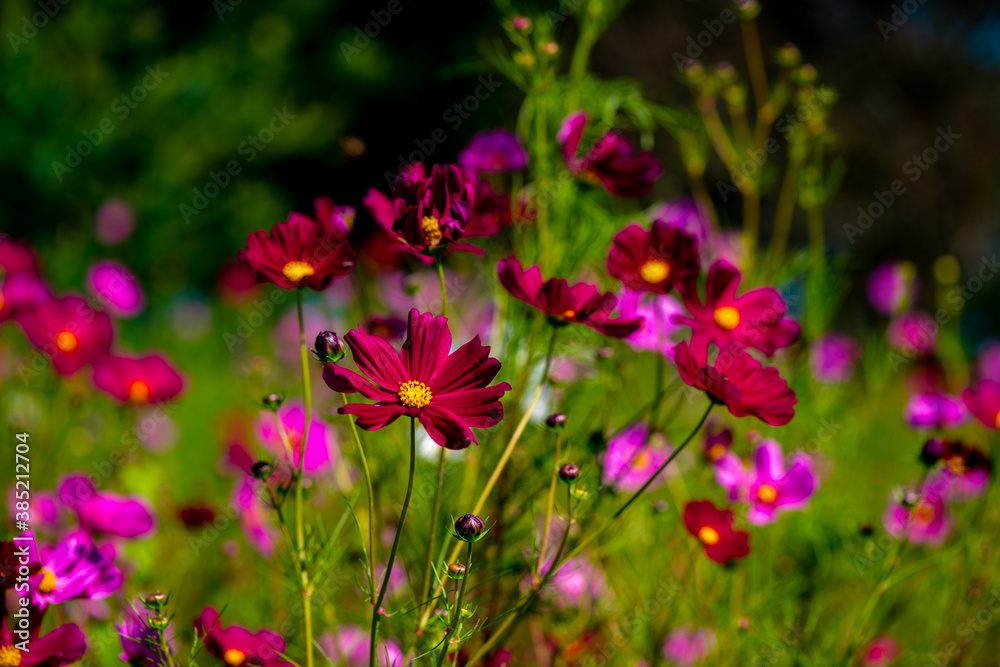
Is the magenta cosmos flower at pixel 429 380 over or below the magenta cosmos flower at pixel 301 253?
below


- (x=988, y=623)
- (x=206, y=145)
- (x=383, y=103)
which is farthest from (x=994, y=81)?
(x=988, y=623)

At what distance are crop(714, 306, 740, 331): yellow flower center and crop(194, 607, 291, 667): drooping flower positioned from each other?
42 centimetres

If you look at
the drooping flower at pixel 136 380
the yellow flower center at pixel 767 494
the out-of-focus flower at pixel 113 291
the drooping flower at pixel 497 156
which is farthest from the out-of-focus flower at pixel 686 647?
the out-of-focus flower at pixel 113 291

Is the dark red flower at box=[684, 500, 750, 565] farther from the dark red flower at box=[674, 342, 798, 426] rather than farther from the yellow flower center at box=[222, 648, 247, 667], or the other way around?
the yellow flower center at box=[222, 648, 247, 667]

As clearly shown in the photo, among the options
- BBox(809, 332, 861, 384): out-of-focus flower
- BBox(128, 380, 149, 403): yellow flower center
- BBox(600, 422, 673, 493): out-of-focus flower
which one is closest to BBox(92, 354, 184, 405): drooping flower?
BBox(128, 380, 149, 403): yellow flower center

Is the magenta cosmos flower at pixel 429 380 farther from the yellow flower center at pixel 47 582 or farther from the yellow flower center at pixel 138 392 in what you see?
the yellow flower center at pixel 138 392

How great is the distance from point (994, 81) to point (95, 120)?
4.38 meters

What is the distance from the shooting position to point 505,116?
0.94m

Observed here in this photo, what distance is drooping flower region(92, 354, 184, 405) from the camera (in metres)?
0.96

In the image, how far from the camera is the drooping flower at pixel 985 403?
0.80m

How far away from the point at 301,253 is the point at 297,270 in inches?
0.9

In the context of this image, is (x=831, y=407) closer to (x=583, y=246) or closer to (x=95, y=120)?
(x=583, y=246)

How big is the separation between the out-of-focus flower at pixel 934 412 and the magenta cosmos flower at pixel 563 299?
0.52 meters

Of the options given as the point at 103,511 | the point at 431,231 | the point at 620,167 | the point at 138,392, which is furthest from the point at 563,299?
the point at 138,392
